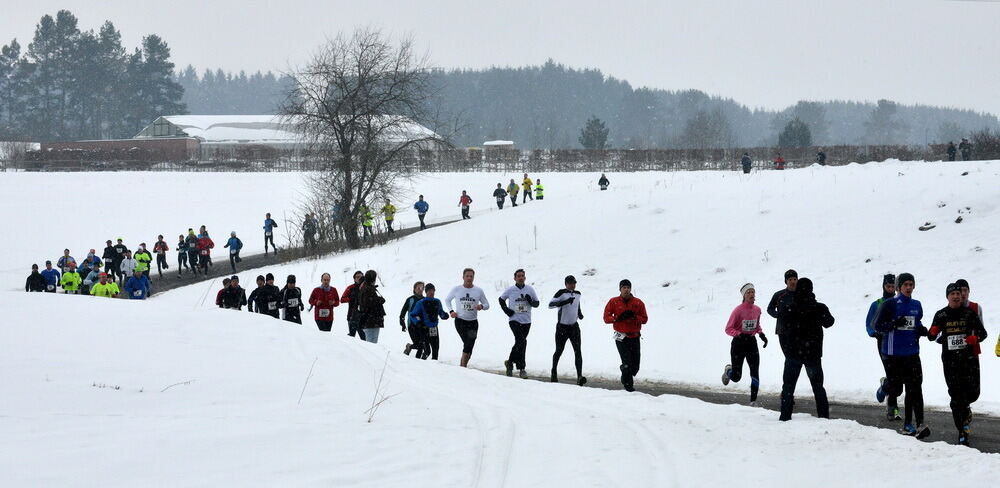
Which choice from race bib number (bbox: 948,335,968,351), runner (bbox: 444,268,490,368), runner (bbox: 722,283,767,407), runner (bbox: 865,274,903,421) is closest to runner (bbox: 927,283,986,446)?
race bib number (bbox: 948,335,968,351)

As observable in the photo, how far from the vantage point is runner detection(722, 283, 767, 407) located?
40.9ft

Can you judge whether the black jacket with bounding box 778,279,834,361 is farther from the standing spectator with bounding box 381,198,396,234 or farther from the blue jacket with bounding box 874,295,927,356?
the standing spectator with bounding box 381,198,396,234

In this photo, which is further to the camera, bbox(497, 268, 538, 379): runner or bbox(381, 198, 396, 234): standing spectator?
bbox(381, 198, 396, 234): standing spectator

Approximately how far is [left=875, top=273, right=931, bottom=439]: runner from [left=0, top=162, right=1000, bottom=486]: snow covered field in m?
0.96

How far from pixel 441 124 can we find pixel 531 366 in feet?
73.6

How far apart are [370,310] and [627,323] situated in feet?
16.2

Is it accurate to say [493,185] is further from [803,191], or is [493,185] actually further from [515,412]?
[515,412]

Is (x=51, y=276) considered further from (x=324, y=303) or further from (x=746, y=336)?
(x=746, y=336)

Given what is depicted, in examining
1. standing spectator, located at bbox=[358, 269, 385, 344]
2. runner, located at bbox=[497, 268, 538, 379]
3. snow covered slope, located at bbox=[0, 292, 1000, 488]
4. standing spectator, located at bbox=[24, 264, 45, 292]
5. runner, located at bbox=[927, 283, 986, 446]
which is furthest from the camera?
standing spectator, located at bbox=[24, 264, 45, 292]

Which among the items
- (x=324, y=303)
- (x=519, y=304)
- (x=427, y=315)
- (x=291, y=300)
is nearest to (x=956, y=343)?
(x=519, y=304)

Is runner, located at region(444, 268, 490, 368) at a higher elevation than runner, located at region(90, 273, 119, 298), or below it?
higher

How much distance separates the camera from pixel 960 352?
9672 mm

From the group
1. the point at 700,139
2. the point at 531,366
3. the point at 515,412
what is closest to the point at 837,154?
the point at 531,366

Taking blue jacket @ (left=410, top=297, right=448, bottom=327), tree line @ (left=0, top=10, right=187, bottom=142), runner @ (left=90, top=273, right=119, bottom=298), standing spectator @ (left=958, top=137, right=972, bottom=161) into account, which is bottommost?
runner @ (left=90, top=273, right=119, bottom=298)
